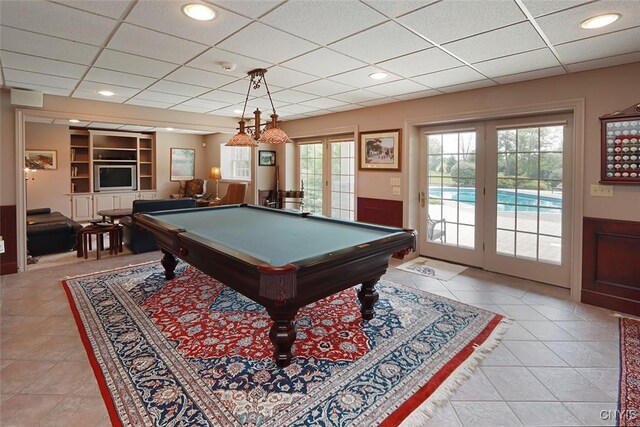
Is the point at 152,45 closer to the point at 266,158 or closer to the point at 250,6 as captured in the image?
the point at 250,6

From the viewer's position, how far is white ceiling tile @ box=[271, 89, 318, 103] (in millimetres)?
4434

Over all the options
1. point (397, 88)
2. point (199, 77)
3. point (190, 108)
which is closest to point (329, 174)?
point (397, 88)

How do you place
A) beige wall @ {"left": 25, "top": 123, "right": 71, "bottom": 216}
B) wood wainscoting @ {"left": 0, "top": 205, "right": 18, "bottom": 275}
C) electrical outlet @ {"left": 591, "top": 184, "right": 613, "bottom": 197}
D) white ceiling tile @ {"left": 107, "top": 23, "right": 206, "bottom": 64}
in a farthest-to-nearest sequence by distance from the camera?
beige wall @ {"left": 25, "top": 123, "right": 71, "bottom": 216} → wood wainscoting @ {"left": 0, "top": 205, "right": 18, "bottom": 275} → electrical outlet @ {"left": 591, "top": 184, "right": 613, "bottom": 197} → white ceiling tile @ {"left": 107, "top": 23, "right": 206, "bottom": 64}

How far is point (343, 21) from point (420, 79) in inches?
68.2

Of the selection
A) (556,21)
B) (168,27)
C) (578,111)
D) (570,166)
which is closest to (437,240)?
(570,166)

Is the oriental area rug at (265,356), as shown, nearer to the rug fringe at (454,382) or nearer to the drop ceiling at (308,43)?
the rug fringe at (454,382)

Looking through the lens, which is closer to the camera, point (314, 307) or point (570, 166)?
point (314, 307)

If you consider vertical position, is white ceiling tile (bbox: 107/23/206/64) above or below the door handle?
above

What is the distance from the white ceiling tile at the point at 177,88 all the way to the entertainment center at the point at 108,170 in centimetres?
512

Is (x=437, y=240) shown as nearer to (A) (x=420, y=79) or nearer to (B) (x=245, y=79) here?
(A) (x=420, y=79)

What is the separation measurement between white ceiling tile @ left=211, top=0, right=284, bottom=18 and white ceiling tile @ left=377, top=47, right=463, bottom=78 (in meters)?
1.40

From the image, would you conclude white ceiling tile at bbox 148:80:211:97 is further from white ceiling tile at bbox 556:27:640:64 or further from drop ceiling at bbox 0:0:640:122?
white ceiling tile at bbox 556:27:640:64

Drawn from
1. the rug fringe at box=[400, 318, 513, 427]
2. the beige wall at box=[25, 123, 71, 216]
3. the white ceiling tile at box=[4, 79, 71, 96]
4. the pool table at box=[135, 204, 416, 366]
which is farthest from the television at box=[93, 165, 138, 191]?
the rug fringe at box=[400, 318, 513, 427]

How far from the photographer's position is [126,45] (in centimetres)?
279
